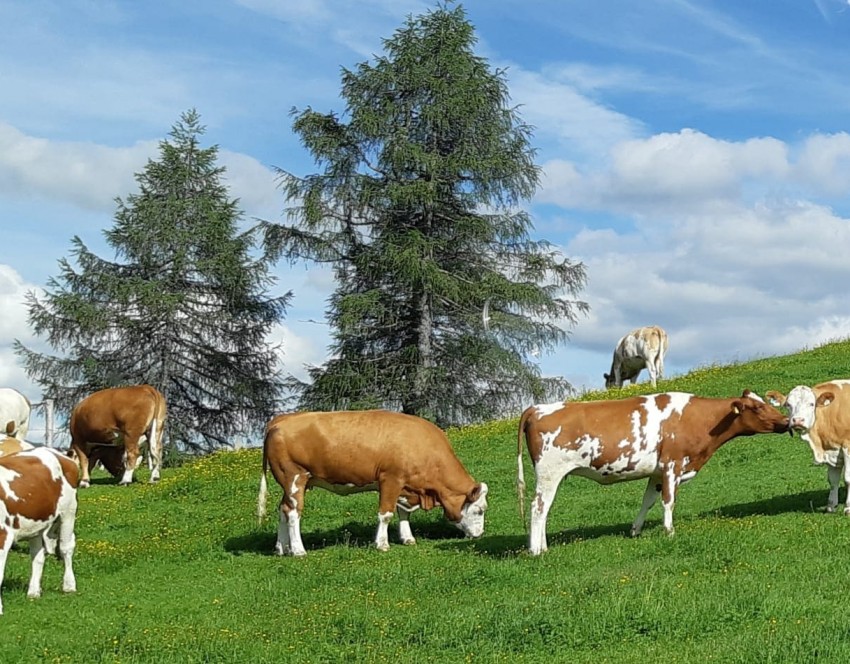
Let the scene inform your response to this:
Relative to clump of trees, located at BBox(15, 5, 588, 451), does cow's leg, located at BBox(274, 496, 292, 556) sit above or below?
below

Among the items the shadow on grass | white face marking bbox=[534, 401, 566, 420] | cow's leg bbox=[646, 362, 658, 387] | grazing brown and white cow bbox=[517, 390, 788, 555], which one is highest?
cow's leg bbox=[646, 362, 658, 387]

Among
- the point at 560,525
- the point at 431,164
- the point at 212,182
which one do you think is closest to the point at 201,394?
the point at 212,182

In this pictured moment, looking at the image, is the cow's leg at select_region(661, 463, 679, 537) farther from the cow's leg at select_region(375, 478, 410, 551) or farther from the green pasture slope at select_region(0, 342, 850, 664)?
the cow's leg at select_region(375, 478, 410, 551)

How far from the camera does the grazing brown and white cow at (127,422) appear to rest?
24906 mm

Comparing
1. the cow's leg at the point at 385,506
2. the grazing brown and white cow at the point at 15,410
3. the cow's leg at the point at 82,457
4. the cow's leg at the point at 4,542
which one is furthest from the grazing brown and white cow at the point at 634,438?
the grazing brown and white cow at the point at 15,410

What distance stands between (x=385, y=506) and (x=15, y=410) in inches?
526

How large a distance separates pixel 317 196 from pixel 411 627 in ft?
89.0

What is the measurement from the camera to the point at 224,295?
39969 mm

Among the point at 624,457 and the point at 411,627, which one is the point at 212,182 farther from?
the point at 411,627

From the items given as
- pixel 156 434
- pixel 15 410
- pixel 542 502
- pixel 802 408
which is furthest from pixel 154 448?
pixel 802 408

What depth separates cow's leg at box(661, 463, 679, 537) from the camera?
14.8 meters

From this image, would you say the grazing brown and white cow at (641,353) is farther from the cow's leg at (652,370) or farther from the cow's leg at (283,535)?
the cow's leg at (283,535)

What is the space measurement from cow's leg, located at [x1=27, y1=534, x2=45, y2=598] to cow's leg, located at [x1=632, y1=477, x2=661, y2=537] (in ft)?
25.6

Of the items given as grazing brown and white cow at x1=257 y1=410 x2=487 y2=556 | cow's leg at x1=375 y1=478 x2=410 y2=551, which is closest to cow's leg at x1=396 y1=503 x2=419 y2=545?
grazing brown and white cow at x1=257 y1=410 x2=487 y2=556
